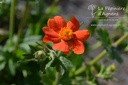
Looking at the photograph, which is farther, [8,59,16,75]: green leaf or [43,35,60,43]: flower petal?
[8,59,16,75]: green leaf

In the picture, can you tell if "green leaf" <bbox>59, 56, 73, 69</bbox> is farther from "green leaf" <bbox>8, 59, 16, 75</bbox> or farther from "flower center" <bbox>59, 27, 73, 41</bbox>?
"green leaf" <bbox>8, 59, 16, 75</bbox>

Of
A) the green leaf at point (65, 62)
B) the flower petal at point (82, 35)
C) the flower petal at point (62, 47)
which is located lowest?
the green leaf at point (65, 62)

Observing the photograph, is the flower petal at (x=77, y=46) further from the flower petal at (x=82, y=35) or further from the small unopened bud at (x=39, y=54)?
the small unopened bud at (x=39, y=54)

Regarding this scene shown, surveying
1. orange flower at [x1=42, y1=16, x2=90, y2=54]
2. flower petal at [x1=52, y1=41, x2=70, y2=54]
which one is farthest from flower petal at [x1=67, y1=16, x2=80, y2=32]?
flower petal at [x1=52, y1=41, x2=70, y2=54]

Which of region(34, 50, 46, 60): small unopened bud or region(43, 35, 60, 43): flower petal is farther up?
region(43, 35, 60, 43): flower petal

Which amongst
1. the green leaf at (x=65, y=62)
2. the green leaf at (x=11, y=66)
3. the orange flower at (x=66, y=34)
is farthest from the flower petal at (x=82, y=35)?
the green leaf at (x=11, y=66)

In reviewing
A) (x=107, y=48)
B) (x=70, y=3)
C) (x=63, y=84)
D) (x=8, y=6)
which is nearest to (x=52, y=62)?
(x=63, y=84)

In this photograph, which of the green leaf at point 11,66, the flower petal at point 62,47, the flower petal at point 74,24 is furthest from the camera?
the green leaf at point 11,66

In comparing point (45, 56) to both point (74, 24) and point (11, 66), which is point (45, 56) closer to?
point (74, 24)
